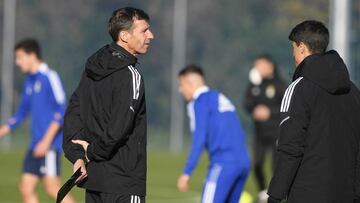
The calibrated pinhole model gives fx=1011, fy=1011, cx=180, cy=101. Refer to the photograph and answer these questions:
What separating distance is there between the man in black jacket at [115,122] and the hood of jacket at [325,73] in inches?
40.1

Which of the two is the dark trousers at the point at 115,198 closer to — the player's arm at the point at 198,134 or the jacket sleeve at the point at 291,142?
the jacket sleeve at the point at 291,142

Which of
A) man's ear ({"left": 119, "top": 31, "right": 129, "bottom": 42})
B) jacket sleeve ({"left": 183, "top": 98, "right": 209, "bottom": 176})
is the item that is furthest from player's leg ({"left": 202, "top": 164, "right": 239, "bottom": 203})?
man's ear ({"left": 119, "top": 31, "right": 129, "bottom": 42})

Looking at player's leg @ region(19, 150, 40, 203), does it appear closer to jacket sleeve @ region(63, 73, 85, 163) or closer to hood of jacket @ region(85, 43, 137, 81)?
jacket sleeve @ region(63, 73, 85, 163)

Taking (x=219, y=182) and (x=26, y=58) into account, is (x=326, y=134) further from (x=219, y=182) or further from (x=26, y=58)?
(x=26, y=58)

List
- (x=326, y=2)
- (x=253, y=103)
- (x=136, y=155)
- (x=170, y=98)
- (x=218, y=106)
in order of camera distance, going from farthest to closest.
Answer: (x=326, y=2) → (x=170, y=98) → (x=253, y=103) → (x=218, y=106) → (x=136, y=155)

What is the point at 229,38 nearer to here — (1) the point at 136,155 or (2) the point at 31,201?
(2) the point at 31,201

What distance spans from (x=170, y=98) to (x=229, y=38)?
8.79 ft

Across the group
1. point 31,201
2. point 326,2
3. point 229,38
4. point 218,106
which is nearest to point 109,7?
point 229,38

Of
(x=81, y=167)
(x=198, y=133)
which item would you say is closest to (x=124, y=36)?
(x=81, y=167)

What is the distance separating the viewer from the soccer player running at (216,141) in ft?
30.2

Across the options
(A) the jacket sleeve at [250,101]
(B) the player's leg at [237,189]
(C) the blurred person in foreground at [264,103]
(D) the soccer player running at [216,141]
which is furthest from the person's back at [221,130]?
(A) the jacket sleeve at [250,101]

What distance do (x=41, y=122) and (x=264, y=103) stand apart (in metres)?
5.21

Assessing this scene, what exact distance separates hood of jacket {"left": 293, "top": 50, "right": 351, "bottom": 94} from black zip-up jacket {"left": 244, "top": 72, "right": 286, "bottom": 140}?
908 centimetres

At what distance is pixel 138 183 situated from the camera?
20.7ft
